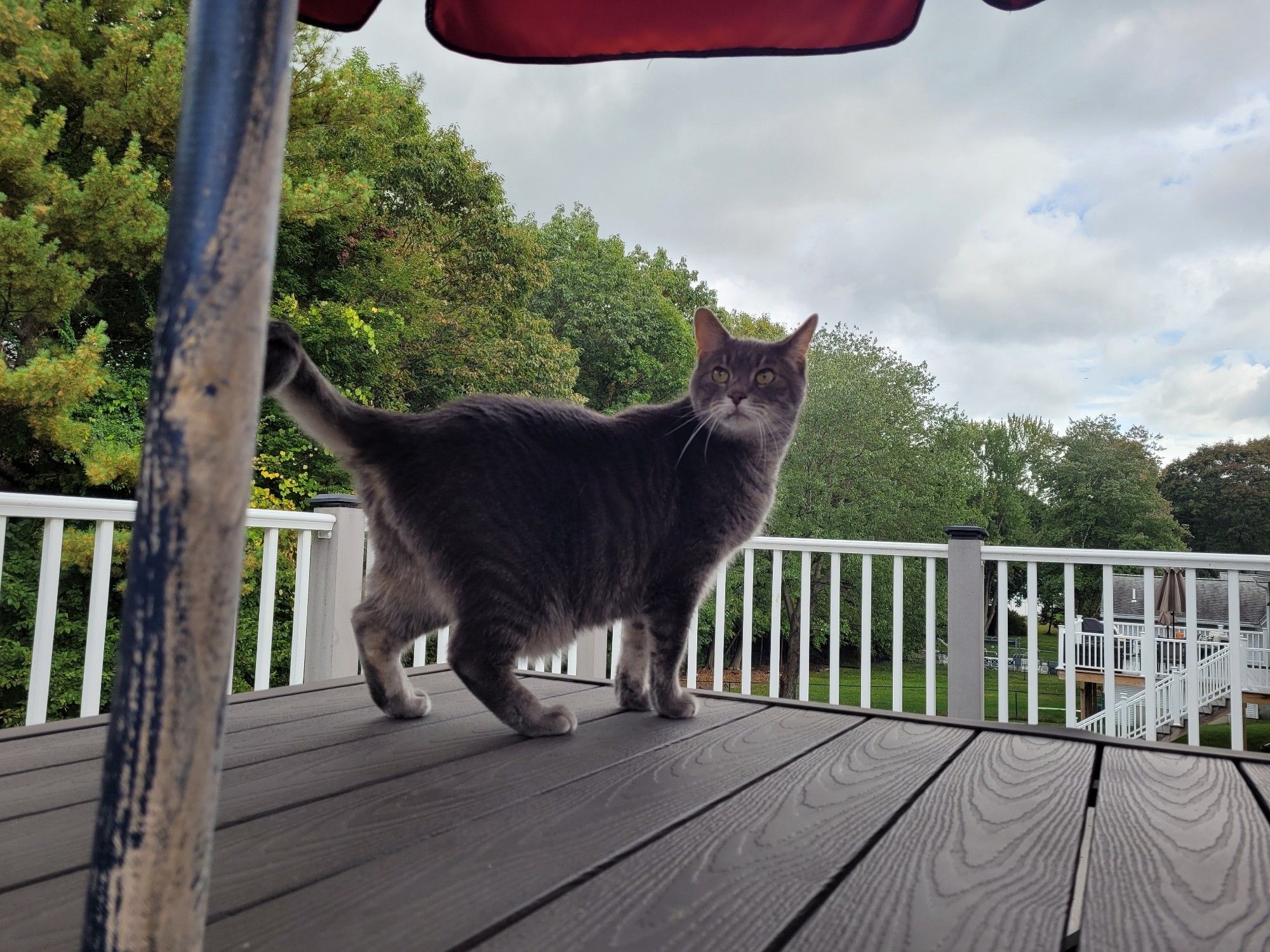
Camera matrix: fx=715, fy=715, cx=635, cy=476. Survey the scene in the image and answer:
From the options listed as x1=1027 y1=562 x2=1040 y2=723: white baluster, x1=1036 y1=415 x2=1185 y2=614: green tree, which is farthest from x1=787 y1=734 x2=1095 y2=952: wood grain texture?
x1=1036 y1=415 x2=1185 y2=614: green tree

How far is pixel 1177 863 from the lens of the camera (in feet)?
2.63

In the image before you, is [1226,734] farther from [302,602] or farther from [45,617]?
[45,617]

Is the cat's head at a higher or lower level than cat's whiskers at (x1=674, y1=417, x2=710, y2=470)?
higher

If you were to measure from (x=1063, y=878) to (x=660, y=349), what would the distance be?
12602mm

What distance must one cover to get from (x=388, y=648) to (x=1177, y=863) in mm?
1257

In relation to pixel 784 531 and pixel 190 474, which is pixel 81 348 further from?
pixel 784 531

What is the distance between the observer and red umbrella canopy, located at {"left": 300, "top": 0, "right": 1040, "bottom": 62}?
1.07m

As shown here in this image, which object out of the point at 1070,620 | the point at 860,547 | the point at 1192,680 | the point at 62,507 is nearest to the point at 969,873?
the point at 62,507

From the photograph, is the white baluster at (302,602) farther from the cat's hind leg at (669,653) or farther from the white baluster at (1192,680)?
the white baluster at (1192,680)

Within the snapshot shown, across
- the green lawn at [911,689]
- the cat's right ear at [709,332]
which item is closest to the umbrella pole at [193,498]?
the cat's right ear at [709,332]

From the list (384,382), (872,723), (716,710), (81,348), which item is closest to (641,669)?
(716,710)

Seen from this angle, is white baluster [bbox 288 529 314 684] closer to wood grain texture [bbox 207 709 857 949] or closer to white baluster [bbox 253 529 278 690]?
white baluster [bbox 253 529 278 690]

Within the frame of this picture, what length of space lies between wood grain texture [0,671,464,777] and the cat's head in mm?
917

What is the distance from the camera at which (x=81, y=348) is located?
16.6 feet
